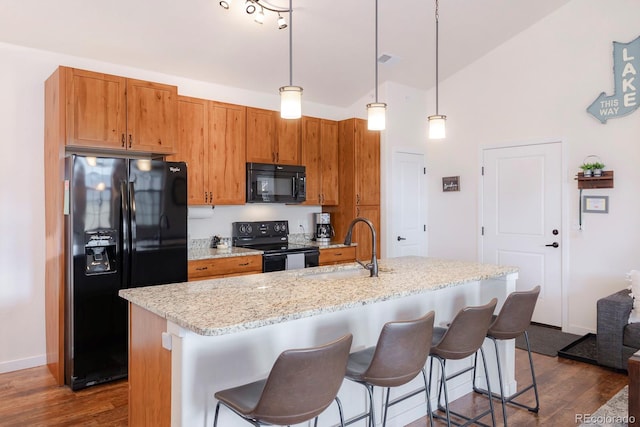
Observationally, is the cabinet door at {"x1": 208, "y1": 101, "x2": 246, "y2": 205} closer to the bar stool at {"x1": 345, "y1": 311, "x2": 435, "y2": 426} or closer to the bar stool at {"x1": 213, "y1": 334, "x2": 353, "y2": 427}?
the bar stool at {"x1": 345, "y1": 311, "x2": 435, "y2": 426}

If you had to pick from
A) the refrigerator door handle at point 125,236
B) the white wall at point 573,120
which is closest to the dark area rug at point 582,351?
the white wall at point 573,120

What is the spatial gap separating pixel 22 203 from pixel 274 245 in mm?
2328

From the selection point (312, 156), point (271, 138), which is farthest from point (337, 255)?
point (271, 138)

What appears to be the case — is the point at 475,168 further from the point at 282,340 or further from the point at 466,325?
the point at 282,340

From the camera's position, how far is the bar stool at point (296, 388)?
5.05 feet

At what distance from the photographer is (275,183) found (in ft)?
15.6

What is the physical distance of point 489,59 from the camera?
5.34 metres

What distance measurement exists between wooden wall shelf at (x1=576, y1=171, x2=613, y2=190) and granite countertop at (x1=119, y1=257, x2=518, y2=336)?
7.00 feet

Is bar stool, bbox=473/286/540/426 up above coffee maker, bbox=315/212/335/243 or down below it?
below

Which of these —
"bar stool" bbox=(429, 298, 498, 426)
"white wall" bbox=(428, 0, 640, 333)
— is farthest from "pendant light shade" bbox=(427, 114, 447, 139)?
"white wall" bbox=(428, 0, 640, 333)

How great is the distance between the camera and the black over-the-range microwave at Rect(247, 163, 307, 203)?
15.0 feet

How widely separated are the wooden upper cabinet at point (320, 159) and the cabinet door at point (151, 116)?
1.64 metres

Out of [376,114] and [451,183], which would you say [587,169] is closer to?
[451,183]

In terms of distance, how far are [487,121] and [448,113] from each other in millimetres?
572
